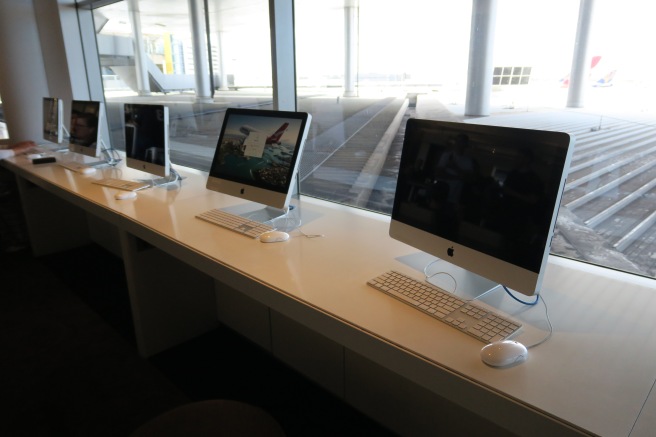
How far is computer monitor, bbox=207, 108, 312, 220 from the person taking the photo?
5.79 ft

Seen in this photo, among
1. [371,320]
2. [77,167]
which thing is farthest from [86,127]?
[371,320]

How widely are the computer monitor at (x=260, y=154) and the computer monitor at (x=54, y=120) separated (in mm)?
2244

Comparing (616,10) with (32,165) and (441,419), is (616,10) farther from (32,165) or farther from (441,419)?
(32,165)

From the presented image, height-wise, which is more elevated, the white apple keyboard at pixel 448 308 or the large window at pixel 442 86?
the large window at pixel 442 86

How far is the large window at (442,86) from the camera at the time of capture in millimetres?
1549

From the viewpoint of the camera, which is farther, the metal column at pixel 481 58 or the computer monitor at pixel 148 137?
the computer monitor at pixel 148 137

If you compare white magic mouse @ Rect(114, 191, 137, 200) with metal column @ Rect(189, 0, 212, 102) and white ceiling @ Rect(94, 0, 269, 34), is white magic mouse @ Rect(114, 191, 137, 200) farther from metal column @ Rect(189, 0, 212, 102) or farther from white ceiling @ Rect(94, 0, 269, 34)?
metal column @ Rect(189, 0, 212, 102)

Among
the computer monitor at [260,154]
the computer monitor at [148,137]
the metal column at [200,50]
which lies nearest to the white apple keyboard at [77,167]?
the computer monitor at [148,137]

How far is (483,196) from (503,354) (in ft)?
1.46

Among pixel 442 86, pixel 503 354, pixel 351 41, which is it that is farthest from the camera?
pixel 351 41

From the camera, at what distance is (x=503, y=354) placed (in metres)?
0.91

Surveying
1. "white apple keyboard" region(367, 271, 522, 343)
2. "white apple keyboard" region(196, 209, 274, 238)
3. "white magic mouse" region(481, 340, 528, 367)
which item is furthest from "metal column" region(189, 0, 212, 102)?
"white magic mouse" region(481, 340, 528, 367)

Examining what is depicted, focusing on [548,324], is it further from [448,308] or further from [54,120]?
[54,120]

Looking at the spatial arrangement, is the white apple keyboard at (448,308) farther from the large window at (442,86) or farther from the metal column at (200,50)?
the metal column at (200,50)
